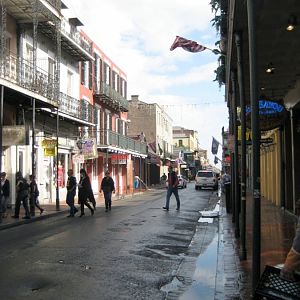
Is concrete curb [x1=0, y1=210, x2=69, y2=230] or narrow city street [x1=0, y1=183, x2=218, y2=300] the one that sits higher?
concrete curb [x1=0, y1=210, x2=69, y2=230]

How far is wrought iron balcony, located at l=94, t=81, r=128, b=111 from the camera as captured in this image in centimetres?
3563

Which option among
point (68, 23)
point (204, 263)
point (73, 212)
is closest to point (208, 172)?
point (68, 23)

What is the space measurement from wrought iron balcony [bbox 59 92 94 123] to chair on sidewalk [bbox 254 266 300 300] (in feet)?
75.9

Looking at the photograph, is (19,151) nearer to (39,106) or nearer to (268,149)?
(39,106)

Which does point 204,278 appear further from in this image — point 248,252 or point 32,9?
point 32,9

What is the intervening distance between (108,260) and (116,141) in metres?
29.6

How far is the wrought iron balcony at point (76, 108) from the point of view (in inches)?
1077

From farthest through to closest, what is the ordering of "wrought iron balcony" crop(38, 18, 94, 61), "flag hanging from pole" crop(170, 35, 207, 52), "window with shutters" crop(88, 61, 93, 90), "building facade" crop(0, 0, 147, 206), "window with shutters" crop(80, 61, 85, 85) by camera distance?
"window with shutters" crop(88, 61, 93, 90), "window with shutters" crop(80, 61, 85, 85), "wrought iron balcony" crop(38, 18, 94, 61), "building facade" crop(0, 0, 147, 206), "flag hanging from pole" crop(170, 35, 207, 52)

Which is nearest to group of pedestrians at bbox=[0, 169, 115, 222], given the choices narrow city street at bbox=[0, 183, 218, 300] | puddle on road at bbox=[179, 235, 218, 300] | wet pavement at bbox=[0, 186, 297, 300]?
narrow city street at bbox=[0, 183, 218, 300]

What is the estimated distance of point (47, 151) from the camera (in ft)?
70.8

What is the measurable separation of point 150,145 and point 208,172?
55.8 ft

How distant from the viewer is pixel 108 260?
373 inches

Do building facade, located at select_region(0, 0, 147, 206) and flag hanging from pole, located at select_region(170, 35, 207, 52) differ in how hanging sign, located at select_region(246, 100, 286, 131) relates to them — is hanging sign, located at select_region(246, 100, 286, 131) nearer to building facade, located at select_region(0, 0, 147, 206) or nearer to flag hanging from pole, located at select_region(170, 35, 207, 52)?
flag hanging from pole, located at select_region(170, 35, 207, 52)

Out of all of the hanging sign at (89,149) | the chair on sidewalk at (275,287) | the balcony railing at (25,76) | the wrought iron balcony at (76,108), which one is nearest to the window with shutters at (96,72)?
the wrought iron balcony at (76,108)
